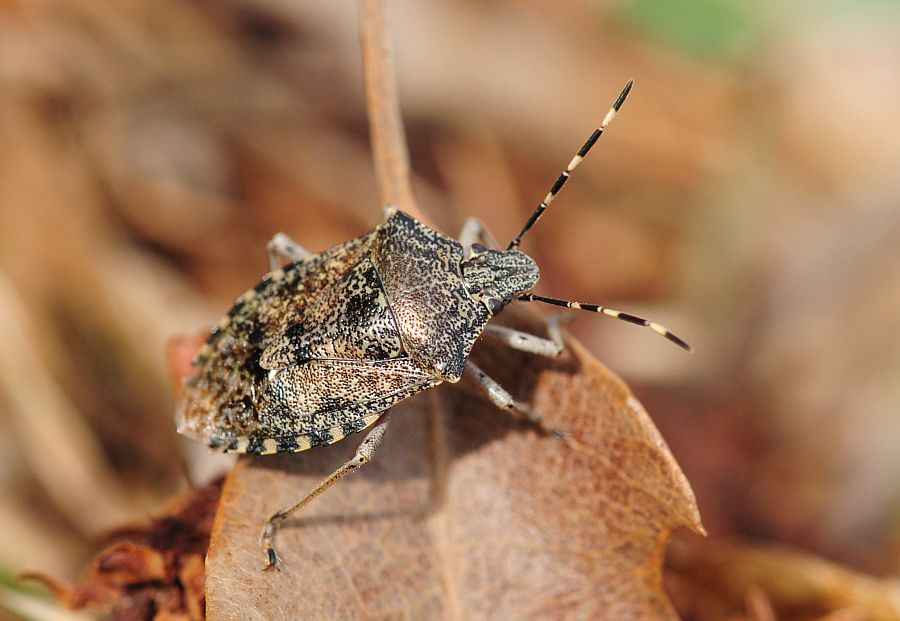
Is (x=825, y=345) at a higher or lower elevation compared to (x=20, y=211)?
higher

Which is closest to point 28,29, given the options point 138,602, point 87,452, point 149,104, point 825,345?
point 149,104

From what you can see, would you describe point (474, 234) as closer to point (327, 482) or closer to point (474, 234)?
point (474, 234)

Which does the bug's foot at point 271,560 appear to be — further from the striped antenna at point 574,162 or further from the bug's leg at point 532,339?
the striped antenna at point 574,162

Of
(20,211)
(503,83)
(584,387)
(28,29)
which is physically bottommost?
(20,211)

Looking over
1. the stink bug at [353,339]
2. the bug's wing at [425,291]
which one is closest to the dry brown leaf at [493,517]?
the stink bug at [353,339]

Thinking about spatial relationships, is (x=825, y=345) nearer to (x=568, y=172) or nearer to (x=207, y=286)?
(x=568, y=172)
